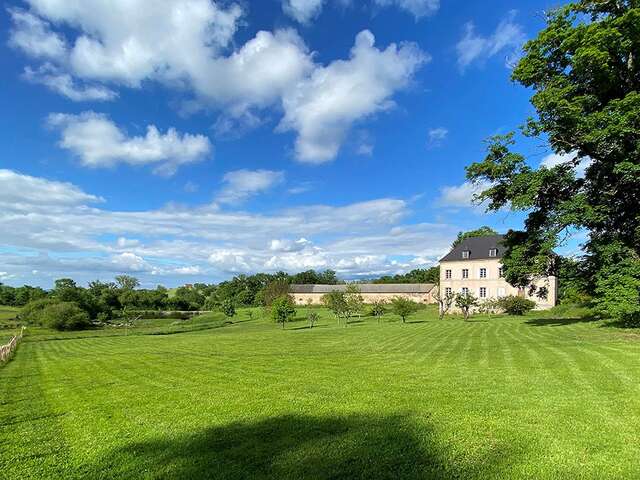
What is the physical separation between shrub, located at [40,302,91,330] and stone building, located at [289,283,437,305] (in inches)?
1787

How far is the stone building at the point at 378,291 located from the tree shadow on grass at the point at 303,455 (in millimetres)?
81549

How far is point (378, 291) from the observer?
10031 centimetres

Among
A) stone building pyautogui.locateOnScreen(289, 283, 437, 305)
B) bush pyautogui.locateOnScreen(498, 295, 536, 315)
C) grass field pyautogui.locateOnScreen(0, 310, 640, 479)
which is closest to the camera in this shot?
grass field pyautogui.locateOnScreen(0, 310, 640, 479)

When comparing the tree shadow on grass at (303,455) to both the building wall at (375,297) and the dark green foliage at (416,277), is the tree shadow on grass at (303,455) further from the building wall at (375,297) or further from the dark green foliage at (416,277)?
the dark green foliage at (416,277)

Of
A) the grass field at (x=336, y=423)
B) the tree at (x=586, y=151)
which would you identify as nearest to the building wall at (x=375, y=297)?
the tree at (x=586, y=151)

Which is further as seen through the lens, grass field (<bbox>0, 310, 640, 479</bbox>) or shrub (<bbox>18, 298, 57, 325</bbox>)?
shrub (<bbox>18, 298, 57, 325</bbox>)

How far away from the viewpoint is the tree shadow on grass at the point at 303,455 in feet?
15.9

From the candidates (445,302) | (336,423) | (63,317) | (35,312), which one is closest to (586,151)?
(336,423)

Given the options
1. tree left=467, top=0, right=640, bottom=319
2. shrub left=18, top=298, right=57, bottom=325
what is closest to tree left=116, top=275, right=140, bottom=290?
shrub left=18, top=298, right=57, bottom=325

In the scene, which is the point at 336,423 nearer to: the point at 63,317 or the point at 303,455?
the point at 303,455

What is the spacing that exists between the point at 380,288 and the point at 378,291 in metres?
0.94

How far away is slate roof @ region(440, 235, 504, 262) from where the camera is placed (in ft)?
183

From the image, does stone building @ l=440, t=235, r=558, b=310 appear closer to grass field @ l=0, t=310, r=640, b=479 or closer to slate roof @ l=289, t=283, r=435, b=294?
slate roof @ l=289, t=283, r=435, b=294

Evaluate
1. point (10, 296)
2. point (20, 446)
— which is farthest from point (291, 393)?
point (10, 296)
